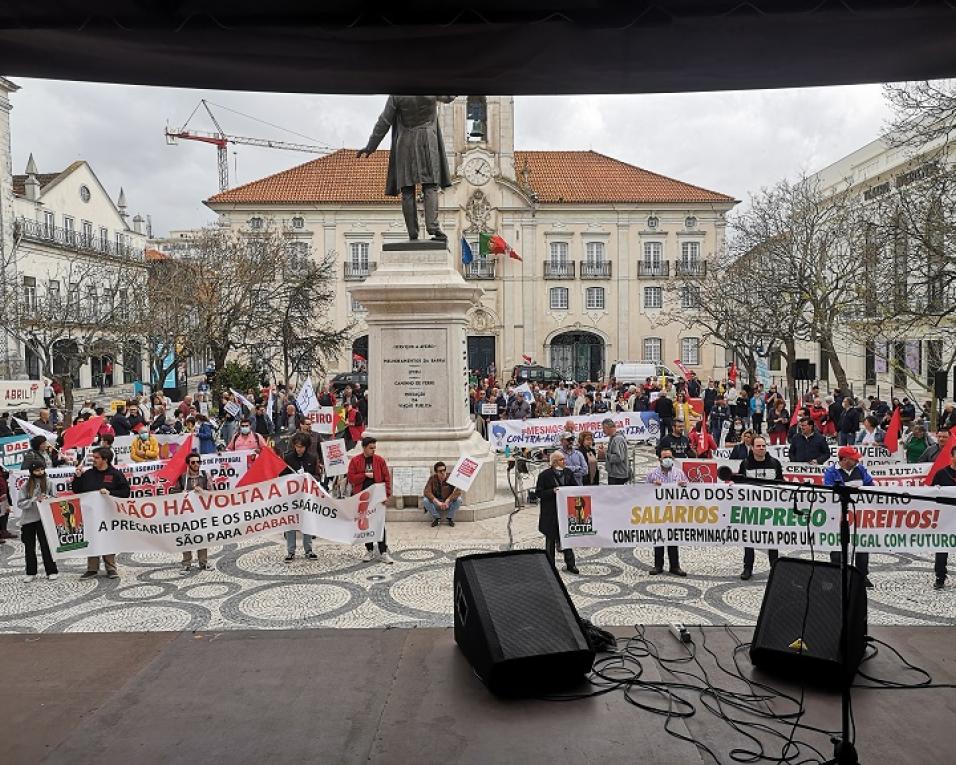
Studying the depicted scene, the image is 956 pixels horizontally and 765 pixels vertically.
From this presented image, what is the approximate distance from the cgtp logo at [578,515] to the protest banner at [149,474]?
5266 millimetres

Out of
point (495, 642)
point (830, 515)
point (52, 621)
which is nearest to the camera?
point (495, 642)

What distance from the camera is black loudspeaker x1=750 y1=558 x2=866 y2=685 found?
5152 millimetres

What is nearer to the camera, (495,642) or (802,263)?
(495,642)

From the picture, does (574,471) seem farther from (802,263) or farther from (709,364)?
(709,364)

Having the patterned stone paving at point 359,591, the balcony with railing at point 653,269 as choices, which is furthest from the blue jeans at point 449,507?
the balcony with railing at point 653,269

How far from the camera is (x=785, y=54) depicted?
318 cm

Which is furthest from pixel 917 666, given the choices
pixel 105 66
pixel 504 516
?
pixel 504 516

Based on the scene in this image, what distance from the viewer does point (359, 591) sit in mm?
8531

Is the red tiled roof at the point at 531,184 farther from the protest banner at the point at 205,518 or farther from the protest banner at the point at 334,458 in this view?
the protest banner at the point at 205,518

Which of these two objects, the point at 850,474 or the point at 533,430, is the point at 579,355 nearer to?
the point at 533,430

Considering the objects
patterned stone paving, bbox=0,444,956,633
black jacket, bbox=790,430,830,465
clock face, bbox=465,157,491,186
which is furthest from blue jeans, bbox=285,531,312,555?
clock face, bbox=465,157,491,186

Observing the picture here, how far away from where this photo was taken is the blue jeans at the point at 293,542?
9.98m

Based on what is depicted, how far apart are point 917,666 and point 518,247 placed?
154ft

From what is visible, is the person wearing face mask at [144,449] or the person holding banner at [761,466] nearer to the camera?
the person holding banner at [761,466]
